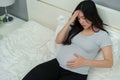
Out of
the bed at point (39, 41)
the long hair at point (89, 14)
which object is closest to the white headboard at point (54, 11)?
the bed at point (39, 41)

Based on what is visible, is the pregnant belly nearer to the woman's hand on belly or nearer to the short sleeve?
the woman's hand on belly

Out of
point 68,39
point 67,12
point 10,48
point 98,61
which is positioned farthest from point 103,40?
point 10,48

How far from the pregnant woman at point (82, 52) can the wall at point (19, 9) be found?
0.99 m

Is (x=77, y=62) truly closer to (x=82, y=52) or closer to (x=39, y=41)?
(x=82, y=52)

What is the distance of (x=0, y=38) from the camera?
230 cm

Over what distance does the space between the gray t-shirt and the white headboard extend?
20cm

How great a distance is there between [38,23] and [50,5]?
0.30 meters

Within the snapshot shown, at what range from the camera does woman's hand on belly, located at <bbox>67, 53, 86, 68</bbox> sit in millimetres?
1589

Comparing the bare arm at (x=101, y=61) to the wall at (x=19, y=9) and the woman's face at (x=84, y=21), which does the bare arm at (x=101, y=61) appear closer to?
the woman's face at (x=84, y=21)

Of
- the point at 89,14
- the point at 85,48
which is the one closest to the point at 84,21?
the point at 89,14

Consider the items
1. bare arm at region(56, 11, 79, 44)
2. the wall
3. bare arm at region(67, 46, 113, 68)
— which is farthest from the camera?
the wall

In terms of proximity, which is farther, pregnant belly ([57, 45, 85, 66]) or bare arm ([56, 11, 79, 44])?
bare arm ([56, 11, 79, 44])

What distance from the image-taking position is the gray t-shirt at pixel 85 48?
5.30ft

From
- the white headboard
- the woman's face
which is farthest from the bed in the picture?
the woman's face
